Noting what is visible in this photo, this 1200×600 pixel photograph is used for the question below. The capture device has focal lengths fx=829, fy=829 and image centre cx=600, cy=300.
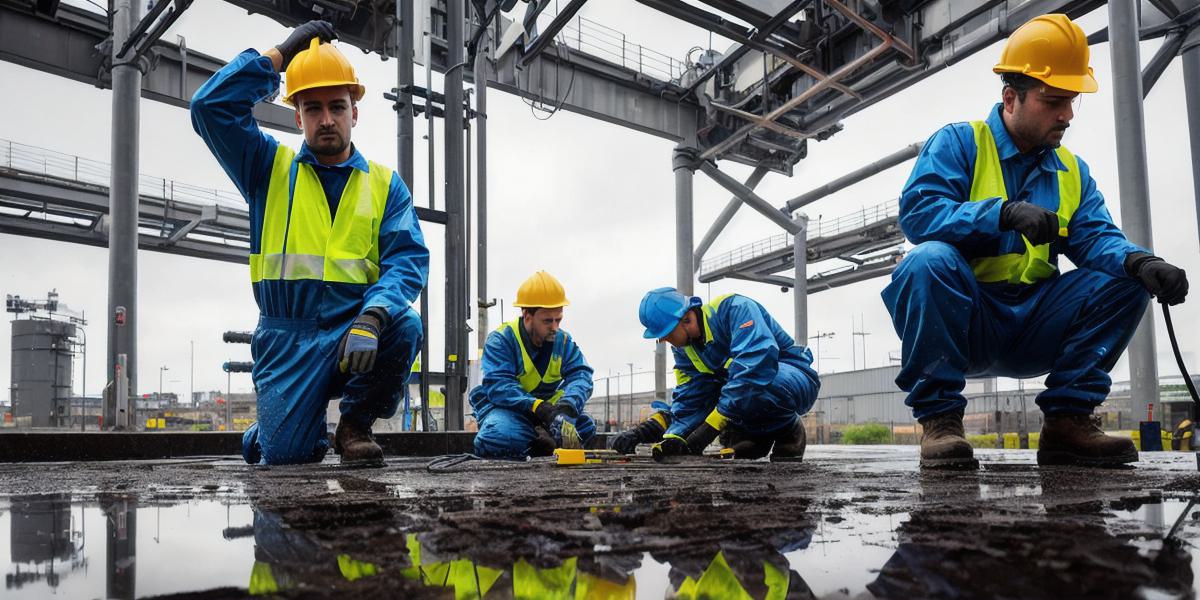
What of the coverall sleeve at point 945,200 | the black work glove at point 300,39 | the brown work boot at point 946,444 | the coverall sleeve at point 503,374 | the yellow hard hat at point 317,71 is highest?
the black work glove at point 300,39

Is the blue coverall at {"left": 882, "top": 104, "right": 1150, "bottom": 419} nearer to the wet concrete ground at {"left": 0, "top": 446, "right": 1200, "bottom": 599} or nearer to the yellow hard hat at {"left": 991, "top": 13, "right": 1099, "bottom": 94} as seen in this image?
the yellow hard hat at {"left": 991, "top": 13, "right": 1099, "bottom": 94}

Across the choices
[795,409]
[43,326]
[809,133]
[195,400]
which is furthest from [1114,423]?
[195,400]

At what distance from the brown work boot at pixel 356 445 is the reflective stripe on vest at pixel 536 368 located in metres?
1.95

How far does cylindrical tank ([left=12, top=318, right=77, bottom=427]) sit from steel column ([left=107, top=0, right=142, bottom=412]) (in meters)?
11.6

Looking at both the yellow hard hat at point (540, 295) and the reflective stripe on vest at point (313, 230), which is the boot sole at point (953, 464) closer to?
the reflective stripe on vest at point (313, 230)

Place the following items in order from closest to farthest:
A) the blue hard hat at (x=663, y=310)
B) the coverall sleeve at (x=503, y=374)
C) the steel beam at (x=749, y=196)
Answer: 1. the blue hard hat at (x=663, y=310)
2. the coverall sleeve at (x=503, y=374)
3. the steel beam at (x=749, y=196)

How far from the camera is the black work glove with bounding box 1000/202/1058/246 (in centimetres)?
229

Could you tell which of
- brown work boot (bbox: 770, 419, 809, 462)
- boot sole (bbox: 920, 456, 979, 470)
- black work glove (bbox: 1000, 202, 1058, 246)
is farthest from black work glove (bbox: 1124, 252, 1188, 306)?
brown work boot (bbox: 770, 419, 809, 462)

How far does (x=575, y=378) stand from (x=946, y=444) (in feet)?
10.1

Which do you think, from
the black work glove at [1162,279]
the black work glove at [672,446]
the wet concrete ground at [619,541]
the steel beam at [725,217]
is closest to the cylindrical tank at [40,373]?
the steel beam at [725,217]

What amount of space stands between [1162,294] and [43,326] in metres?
22.3

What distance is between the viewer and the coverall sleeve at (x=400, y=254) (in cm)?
306

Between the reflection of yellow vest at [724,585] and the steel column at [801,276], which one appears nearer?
the reflection of yellow vest at [724,585]

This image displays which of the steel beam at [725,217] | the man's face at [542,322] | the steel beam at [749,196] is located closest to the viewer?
the man's face at [542,322]
